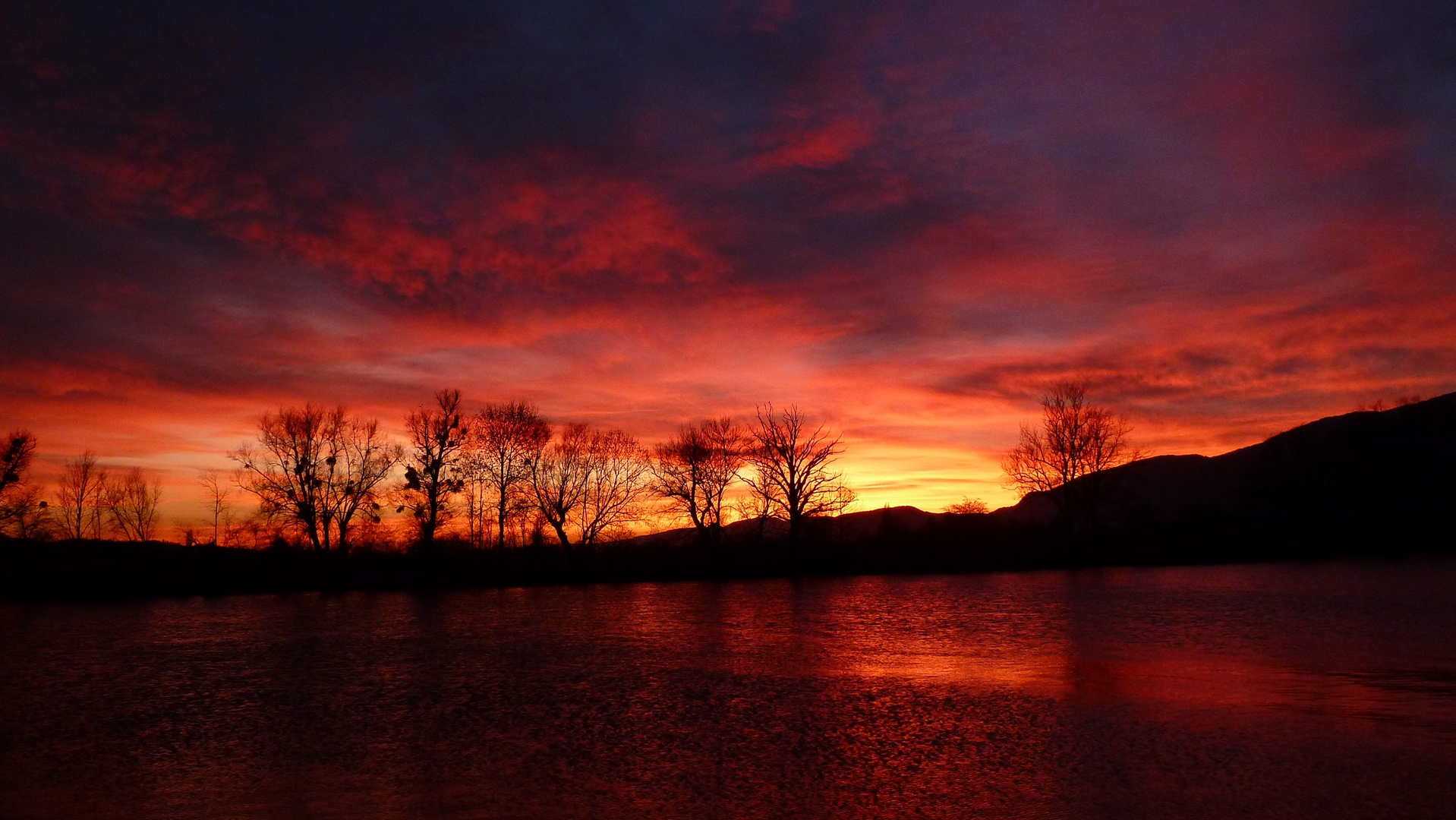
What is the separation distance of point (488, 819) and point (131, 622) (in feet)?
A: 91.0

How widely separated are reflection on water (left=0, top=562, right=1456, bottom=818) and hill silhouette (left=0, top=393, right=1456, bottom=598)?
21832 mm

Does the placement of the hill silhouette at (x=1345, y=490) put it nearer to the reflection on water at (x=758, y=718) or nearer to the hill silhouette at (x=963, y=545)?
the hill silhouette at (x=963, y=545)

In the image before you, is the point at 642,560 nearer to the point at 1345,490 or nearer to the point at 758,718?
the point at 758,718

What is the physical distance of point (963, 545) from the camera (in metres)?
59.2

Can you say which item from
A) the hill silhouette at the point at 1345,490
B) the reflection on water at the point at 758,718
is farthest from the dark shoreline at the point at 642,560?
the reflection on water at the point at 758,718

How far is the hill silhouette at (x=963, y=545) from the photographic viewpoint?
146 feet

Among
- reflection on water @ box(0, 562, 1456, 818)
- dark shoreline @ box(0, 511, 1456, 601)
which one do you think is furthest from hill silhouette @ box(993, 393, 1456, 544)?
reflection on water @ box(0, 562, 1456, 818)

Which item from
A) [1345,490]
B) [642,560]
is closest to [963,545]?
[642,560]

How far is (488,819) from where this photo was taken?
7.49 meters

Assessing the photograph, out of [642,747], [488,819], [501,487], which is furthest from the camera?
[501,487]

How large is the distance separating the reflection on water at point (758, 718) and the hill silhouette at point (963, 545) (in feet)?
71.6

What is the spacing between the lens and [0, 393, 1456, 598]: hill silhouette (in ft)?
146

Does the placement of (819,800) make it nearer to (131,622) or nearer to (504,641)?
(504,641)

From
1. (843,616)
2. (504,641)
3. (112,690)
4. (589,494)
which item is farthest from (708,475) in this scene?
(112,690)
